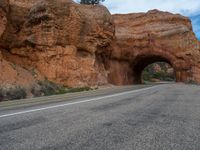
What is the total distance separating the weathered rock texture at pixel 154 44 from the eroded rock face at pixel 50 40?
48.8 feet

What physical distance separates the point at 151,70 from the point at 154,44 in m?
51.3

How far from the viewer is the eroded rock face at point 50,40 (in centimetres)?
2173

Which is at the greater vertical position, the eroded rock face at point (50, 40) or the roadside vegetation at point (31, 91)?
the eroded rock face at point (50, 40)

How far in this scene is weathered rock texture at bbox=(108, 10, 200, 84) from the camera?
41000 millimetres

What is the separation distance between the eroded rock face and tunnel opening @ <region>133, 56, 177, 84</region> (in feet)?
75.0

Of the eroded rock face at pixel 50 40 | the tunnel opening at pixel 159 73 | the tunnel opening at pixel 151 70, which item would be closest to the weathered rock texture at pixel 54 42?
the eroded rock face at pixel 50 40

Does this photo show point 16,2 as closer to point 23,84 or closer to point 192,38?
point 23,84

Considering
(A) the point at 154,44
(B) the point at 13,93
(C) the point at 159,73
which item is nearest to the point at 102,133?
(B) the point at 13,93

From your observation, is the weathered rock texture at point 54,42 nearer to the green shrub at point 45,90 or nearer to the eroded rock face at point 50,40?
the eroded rock face at point 50,40

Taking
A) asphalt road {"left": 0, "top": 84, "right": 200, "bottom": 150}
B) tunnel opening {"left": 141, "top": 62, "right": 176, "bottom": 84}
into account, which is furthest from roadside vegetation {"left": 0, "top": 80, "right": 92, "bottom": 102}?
tunnel opening {"left": 141, "top": 62, "right": 176, "bottom": 84}

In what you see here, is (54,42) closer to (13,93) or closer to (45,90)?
(45,90)

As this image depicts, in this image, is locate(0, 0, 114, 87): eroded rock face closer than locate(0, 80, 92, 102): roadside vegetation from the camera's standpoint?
No

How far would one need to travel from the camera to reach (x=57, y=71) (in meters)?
22.2

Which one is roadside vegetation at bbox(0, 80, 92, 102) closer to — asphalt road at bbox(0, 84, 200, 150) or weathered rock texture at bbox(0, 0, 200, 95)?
weathered rock texture at bbox(0, 0, 200, 95)
